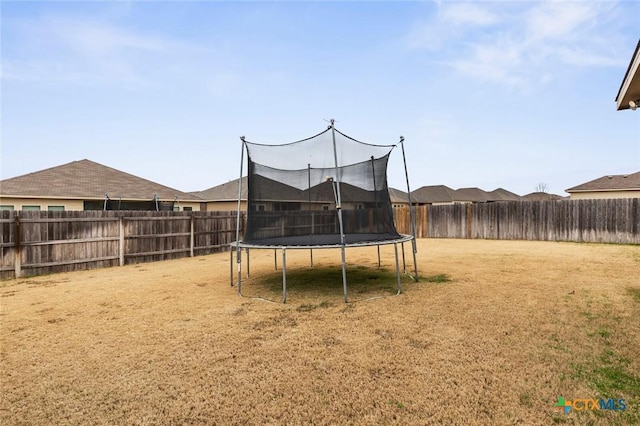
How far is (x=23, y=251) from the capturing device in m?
6.80

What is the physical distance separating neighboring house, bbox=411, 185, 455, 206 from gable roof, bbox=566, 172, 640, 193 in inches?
627

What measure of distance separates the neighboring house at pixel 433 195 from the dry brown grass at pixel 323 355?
32514 millimetres

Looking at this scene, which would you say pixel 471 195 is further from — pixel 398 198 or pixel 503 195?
pixel 398 198

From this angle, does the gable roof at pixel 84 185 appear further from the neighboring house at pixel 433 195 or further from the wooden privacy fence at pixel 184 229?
the neighboring house at pixel 433 195

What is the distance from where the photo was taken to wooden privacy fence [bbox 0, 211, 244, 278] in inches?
265

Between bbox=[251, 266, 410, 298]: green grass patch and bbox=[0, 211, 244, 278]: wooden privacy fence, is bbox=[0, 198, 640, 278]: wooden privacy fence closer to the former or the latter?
bbox=[0, 211, 244, 278]: wooden privacy fence

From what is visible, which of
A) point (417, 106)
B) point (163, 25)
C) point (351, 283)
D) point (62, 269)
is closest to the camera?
point (351, 283)

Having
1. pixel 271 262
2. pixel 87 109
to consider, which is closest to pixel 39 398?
pixel 271 262

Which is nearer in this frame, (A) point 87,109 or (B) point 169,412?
(B) point 169,412

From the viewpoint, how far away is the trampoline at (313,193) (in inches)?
217

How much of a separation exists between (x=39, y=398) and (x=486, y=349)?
323cm

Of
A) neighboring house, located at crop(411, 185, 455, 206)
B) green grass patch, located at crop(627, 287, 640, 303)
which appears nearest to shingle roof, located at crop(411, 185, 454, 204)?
neighboring house, located at crop(411, 185, 455, 206)

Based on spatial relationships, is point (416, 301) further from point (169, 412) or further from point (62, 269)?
point (62, 269)

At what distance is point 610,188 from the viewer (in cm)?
1864
